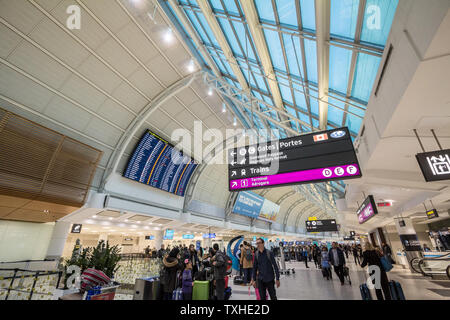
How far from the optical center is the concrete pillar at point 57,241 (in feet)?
39.1

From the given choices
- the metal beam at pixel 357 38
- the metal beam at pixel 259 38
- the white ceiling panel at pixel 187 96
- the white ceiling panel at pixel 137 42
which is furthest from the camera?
the white ceiling panel at pixel 187 96

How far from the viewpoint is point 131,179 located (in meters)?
13.3

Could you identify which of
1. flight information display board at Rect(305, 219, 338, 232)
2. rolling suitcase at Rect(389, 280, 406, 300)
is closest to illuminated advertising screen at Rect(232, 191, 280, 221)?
flight information display board at Rect(305, 219, 338, 232)

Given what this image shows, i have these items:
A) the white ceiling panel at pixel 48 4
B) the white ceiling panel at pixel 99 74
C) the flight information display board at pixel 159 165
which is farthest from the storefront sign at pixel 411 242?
the white ceiling panel at pixel 48 4

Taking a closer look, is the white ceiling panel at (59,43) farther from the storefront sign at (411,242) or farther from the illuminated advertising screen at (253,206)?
the storefront sign at (411,242)

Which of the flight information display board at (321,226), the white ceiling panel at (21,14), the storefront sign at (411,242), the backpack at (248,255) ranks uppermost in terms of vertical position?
the white ceiling panel at (21,14)

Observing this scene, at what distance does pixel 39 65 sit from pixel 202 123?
388 inches

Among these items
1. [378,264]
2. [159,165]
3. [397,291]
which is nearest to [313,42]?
[378,264]

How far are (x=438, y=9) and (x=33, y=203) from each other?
502 inches

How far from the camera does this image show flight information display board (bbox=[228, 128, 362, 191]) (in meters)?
5.10

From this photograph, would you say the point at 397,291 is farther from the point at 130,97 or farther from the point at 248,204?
the point at 248,204

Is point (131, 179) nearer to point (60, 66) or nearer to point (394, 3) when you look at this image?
point (60, 66)

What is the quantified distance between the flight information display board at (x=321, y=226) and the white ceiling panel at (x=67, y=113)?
74.5ft
